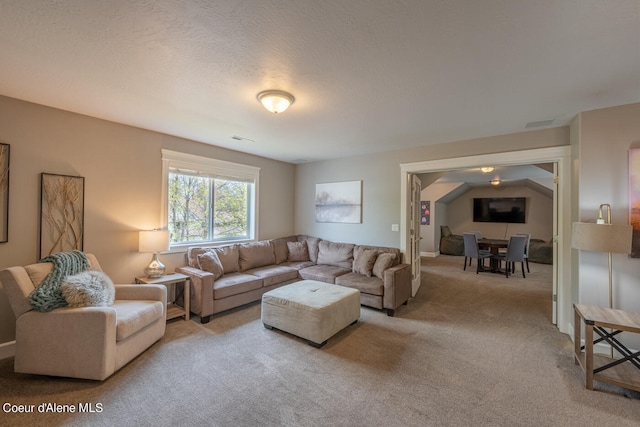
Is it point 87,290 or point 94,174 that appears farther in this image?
point 94,174

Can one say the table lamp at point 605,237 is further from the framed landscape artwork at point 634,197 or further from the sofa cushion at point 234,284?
the sofa cushion at point 234,284

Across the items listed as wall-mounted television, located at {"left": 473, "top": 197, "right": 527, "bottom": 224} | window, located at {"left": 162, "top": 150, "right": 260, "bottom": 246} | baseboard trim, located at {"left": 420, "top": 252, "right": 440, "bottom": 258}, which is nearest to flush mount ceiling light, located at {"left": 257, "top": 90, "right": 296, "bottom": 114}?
window, located at {"left": 162, "top": 150, "right": 260, "bottom": 246}

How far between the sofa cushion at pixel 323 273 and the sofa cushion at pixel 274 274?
0.17 metres

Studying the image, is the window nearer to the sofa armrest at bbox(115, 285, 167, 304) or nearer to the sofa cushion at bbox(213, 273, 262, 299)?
the sofa cushion at bbox(213, 273, 262, 299)

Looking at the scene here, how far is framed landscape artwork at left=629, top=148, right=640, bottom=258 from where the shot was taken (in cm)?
238

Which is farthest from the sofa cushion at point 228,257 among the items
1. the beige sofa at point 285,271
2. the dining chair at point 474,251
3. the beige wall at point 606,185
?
the dining chair at point 474,251

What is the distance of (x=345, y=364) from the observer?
7.75ft

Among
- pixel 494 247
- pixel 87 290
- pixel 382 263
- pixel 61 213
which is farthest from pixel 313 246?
pixel 494 247

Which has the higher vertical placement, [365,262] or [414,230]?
[414,230]

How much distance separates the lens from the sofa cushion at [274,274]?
13.0 ft

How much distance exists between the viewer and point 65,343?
80.7 inches

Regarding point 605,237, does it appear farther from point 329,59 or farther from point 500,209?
point 500,209

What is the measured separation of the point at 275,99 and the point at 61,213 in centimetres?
263

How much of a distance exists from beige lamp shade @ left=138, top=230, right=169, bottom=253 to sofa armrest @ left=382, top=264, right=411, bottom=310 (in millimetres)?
2902
